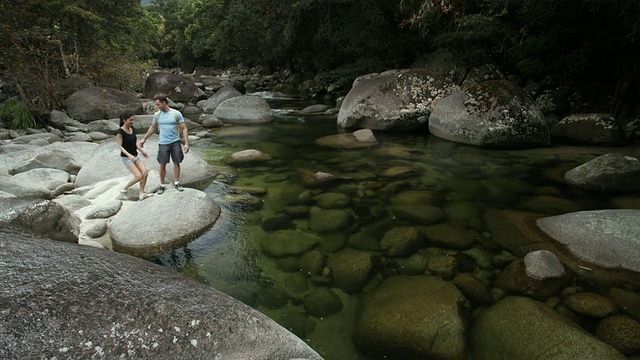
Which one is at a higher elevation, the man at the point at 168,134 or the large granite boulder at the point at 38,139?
the man at the point at 168,134

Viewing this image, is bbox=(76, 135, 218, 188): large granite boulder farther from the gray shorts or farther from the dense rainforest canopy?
the dense rainforest canopy

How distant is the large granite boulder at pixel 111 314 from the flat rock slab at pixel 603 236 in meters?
3.45

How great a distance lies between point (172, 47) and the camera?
1953 inches

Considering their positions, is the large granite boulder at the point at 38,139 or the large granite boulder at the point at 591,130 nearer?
the large granite boulder at the point at 591,130

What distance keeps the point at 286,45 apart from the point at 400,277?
62.3 feet

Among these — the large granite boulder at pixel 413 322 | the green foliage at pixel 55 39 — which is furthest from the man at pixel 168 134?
the green foliage at pixel 55 39

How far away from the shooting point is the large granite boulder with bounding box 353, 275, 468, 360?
2.94 m

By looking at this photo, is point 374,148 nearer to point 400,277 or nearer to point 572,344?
point 400,277

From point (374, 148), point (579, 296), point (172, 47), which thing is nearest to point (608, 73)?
point (374, 148)

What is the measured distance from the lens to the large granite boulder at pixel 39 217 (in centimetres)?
365

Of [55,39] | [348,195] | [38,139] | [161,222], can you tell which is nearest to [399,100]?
[348,195]

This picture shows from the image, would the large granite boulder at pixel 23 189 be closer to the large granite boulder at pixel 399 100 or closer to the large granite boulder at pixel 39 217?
the large granite boulder at pixel 39 217

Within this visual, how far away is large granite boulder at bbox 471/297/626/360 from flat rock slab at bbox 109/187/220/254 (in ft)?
11.3

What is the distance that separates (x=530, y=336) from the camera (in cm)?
297
